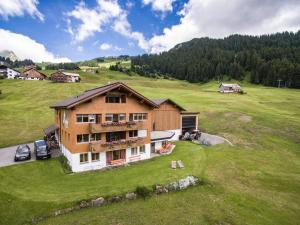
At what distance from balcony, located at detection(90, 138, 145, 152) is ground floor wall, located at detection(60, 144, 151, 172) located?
104 cm

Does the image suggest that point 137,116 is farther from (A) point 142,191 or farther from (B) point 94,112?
(A) point 142,191

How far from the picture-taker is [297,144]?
4600 centimetres

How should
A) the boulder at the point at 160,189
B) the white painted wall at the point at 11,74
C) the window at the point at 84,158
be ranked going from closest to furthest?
the boulder at the point at 160,189 < the window at the point at 84,158 < the white painted wall at the point at 11,74

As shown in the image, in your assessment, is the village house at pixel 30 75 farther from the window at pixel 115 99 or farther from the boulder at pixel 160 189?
the boulder at pixel 160 189

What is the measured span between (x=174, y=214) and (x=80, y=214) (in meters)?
8.81

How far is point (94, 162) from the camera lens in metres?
31.4

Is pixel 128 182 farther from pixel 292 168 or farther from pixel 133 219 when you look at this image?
pixel 292 168

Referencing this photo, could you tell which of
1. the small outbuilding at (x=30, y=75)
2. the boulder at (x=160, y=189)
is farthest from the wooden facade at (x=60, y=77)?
the boulder at (x=160, y=189)

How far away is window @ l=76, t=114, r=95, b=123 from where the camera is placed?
99.6ft

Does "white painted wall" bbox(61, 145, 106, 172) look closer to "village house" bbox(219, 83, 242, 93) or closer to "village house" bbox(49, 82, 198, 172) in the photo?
"village house" bbox(49, 82, 198, 172)

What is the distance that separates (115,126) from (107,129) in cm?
133

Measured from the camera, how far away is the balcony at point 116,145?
3077 cm

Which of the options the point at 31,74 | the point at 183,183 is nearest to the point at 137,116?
the point at 183,183

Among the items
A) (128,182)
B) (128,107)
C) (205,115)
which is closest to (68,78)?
(205,115)
